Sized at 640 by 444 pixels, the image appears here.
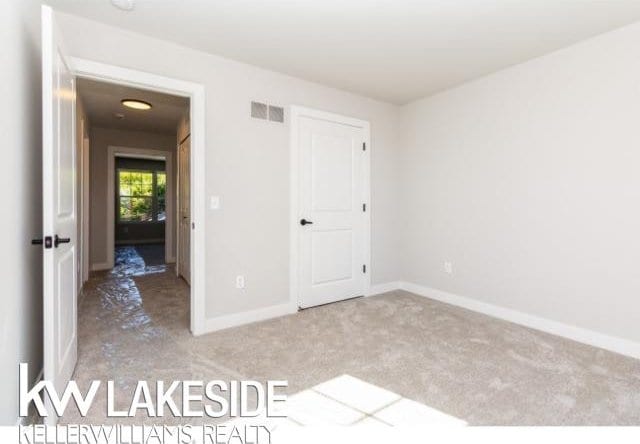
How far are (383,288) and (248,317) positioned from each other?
5.98ft

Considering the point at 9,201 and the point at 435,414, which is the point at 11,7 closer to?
the point at 9,201

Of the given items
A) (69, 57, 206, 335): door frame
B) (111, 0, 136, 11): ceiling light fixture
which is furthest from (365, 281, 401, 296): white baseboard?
(111, 0, 136, 11): ceiling light fixture

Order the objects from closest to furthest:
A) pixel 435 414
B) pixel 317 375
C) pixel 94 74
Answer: pixel 435 414 < pixel 317 375 < pixel 94 74

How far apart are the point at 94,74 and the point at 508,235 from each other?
3724 mm

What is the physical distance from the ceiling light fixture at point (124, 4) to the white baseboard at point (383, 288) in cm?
348

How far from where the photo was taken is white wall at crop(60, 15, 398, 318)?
286cm

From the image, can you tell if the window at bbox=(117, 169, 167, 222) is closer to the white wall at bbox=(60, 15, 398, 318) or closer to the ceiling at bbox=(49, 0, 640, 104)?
the white wall at bbox=(60, 15, 398, 318)

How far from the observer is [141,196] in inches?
408

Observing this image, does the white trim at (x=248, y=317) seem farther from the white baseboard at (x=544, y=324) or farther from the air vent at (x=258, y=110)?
the air vent at (x=258, y=110)

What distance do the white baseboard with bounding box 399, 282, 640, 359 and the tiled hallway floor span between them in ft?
0.35

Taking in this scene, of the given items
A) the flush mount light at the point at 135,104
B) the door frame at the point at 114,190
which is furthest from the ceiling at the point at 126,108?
the door frame at the point at 114,190

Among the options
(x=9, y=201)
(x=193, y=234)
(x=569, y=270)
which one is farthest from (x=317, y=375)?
(x=569, y=270)

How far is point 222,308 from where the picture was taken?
314 centimetres

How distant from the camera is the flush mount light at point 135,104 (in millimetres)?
A: 4422
